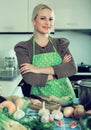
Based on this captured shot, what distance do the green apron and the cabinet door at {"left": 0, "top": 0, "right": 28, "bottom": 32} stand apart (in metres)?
1.40

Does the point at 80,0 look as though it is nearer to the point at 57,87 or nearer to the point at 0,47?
the point at 0,47

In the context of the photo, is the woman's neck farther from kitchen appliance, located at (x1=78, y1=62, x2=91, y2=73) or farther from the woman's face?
kitchen appliance, located at (x1=78, y1=62, x2=91, y2=73)

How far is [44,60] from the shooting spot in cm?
158

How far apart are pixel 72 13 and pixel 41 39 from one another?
1.49 metres

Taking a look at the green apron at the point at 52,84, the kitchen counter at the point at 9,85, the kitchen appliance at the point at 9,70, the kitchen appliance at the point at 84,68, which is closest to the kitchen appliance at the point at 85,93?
the green apron at the point at 52,84

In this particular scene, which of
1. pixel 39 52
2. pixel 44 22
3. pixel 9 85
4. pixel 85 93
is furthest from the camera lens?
pixel 9 85

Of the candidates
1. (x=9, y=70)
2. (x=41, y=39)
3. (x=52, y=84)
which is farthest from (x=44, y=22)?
(x=9, y=70)

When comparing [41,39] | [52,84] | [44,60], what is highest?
[41,39]

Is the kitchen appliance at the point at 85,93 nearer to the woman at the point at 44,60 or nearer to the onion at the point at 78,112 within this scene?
the onion at the point at 78,112

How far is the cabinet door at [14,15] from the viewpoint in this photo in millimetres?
2895

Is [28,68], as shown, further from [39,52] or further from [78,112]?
[78,112]

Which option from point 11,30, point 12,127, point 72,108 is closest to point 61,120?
point 72,108

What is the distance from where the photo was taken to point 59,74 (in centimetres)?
153

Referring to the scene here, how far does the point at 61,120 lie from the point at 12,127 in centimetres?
22
